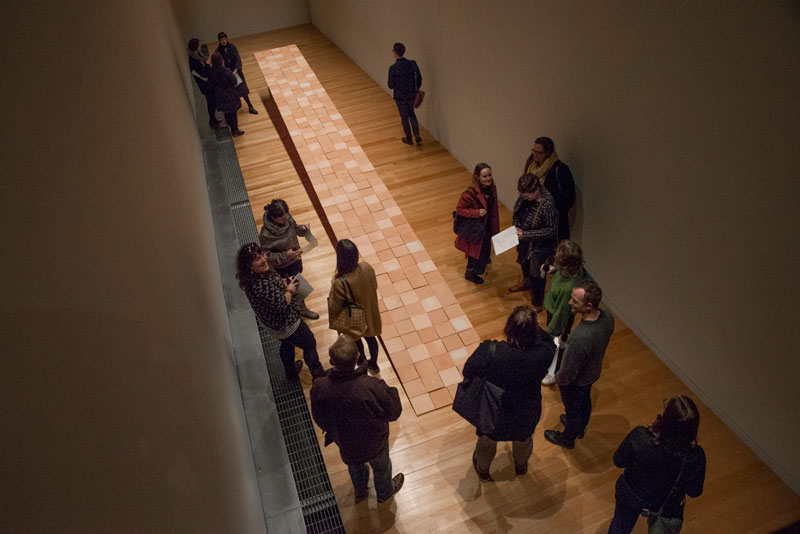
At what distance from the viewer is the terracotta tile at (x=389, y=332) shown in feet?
16.0

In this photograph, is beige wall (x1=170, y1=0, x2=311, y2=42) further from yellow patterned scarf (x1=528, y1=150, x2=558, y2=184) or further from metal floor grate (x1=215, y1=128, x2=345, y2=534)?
yellow patterned scarf (x1=528, y1=150, x2=558, y2=184)

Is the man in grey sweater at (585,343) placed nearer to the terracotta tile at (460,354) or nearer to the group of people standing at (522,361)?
the group of people standing at (522,361)

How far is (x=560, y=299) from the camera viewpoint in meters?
4.13

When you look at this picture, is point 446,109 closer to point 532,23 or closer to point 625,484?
point 532,23

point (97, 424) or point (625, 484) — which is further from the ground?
point (97, 424)

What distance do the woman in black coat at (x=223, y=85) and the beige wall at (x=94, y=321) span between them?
16.7 ft

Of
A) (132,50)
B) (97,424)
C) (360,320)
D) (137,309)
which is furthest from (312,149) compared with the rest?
(97,424)

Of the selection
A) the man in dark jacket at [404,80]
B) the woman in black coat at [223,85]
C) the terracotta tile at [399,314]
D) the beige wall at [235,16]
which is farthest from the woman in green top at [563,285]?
the beige wall at [235,16]

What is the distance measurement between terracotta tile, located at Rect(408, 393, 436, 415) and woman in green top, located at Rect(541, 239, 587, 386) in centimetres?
110

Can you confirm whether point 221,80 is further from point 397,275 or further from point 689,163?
point 689,163

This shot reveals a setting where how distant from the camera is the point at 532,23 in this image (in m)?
5.18

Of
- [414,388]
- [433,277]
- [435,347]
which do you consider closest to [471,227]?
[433,277]

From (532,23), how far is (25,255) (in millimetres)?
4995

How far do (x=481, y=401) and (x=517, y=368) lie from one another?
0.39 m
